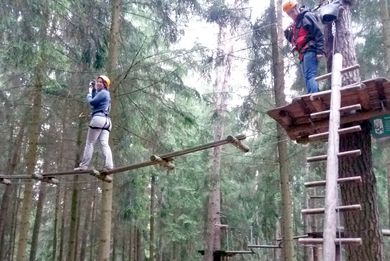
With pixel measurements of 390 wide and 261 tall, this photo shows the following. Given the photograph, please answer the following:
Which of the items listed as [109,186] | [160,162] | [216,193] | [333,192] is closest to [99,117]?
[160,162]

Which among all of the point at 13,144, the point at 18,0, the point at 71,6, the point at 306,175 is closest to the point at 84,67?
the point at 71,6

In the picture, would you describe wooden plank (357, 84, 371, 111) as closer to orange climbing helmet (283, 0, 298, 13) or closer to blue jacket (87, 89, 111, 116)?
orange climbing helmet (283, 0, 298, 13)

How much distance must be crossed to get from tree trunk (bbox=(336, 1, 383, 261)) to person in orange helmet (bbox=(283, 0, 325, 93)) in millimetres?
387

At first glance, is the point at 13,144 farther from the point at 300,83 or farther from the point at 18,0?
the point at 300,83

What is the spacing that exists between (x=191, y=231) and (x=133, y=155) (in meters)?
8.40

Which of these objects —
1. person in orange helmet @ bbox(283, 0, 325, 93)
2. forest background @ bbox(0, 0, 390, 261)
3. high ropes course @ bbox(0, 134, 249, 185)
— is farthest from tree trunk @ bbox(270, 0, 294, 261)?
high ropes course @ bbox(0, 134, 249, 185)

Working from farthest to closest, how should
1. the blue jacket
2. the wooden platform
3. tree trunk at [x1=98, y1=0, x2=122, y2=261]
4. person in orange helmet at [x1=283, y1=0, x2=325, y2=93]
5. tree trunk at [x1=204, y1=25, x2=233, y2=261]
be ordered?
tree trunk at [x1=204, y1=25, x2=233, y2=261]
tree trunk at [x1=98, y1=0, x2=122, y2=261]
the blue jacket
person in orange helmet at [x1=283, y1=0, x2=325, y2=93]
the wooden platform

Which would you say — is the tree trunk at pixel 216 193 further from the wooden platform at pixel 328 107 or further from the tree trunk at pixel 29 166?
the wooden platform at pixel 328 107

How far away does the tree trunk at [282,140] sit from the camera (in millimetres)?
6461

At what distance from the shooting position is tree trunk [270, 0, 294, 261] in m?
6.46

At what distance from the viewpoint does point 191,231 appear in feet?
55.7

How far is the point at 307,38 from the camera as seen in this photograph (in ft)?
16.5

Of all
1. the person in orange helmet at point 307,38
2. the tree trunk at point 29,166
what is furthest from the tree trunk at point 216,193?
the person in orange helmet at point 307,38

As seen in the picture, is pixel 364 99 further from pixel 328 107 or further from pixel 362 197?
pixel 362 197
